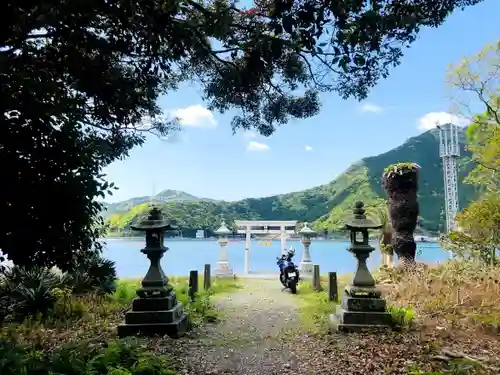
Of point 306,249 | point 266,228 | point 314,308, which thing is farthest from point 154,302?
point 266,228

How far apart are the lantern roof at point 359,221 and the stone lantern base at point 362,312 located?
0.92 m

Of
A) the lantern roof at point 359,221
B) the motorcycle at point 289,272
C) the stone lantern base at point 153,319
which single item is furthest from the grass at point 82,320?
the lantern roof at point 359,221

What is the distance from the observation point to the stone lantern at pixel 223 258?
45.5 ft

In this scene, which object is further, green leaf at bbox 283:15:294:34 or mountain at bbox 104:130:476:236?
mountain at bbox 104:130:476:236

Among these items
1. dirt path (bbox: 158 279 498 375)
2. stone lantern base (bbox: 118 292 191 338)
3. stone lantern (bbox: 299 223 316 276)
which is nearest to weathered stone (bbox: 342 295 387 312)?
dirt path (bbox: 158 279 498 375)

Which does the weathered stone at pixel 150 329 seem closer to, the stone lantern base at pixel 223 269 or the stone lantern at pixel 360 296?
the stone lantern at pixel 360 296

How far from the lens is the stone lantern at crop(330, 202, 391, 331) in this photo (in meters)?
6.17

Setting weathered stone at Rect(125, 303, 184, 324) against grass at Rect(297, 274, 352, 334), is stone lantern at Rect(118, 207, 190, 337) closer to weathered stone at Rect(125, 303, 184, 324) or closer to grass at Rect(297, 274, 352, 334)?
weathered stone at Rect(125, 303, 184, 324)

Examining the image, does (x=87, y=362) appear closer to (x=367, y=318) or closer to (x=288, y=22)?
(x=288, y=22)

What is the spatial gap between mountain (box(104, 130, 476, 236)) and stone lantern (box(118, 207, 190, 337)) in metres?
12.9

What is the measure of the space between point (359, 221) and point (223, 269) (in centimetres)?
801

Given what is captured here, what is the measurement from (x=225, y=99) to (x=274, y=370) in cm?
382

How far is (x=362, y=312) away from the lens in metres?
6.21

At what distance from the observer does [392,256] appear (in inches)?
503
